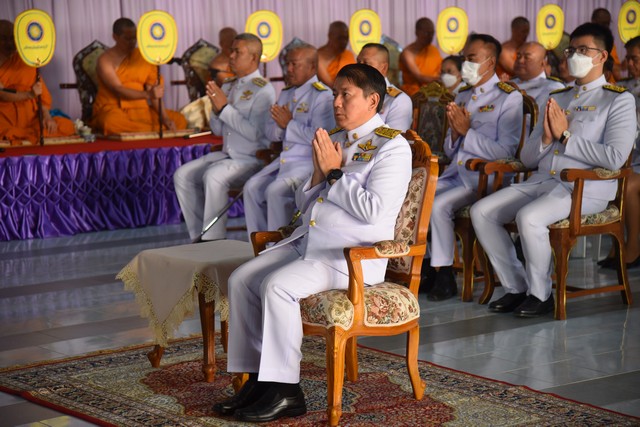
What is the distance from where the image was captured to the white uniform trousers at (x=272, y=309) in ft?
10.3

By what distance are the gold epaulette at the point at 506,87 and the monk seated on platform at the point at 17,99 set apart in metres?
3.75

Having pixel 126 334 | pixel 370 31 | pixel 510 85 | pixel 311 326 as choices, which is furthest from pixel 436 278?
pixel 370 31

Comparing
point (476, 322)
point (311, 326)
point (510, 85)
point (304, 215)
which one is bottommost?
point (476, 322)

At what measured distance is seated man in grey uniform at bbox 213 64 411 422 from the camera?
3.15 m

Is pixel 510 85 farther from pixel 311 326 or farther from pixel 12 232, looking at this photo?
pixel 12 232

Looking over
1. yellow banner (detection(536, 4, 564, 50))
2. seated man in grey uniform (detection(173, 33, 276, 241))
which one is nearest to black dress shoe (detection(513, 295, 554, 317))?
seated man in grey uniform (detection(173, 33, 276, 241))

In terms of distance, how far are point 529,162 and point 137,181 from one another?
335cm

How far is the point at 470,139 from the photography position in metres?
5.09

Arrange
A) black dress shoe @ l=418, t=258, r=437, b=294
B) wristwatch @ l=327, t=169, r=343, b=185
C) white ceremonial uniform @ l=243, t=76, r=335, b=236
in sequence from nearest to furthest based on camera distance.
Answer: wristwatch @ l=327, t=169, r=343, b=185 → black dress shoe @ l=418, t=258, r=437, b=294 → white ceremonial uniform @ l=243, t=76, r=335, b=236

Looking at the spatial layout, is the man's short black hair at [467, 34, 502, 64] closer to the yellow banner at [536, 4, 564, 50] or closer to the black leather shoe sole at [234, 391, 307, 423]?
the black leather shoe sole at [234, 391, 307, 423]

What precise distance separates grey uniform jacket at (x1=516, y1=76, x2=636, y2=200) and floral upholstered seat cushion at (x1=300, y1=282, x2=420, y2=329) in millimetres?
1595

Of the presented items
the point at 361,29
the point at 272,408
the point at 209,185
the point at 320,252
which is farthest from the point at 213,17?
the point at 272,408

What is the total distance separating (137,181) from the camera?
7.30 meters

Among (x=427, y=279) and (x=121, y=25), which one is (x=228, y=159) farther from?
(x=121, y=25)
